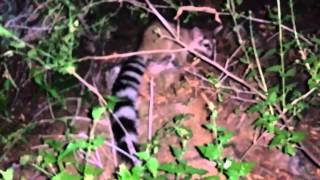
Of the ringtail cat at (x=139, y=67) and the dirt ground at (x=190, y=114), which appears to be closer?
the dirt ground at (x=190, y=114)

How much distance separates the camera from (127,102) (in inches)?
140

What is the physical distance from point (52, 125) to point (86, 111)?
254 millimetres

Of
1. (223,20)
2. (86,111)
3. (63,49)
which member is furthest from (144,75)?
(63,49)

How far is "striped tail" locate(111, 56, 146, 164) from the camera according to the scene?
3168mm

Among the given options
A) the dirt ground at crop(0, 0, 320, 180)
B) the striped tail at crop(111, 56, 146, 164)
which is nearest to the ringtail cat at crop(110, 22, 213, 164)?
the striped tail at crop(111, 56, 146, 164)

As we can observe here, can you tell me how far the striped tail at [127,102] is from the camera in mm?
3168

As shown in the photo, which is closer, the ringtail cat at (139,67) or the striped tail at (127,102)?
the striped tail at (127,102)

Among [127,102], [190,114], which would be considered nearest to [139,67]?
[127,102]

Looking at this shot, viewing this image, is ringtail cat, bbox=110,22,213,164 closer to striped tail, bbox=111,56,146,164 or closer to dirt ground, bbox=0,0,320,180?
striped tail, bbox=111,56,146,164

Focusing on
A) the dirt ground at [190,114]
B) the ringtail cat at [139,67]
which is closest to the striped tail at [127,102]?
the ringtail cat at [139,67]

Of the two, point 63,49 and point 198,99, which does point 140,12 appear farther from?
point 63,49

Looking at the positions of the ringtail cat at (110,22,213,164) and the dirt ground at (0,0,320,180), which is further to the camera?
the ringtail cat at (110,22,213,164)

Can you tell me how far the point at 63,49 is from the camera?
303cm

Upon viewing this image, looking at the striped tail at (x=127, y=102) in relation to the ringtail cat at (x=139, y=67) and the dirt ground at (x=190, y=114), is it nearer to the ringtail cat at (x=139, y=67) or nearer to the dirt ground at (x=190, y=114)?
the ringtail cat at (x=139, y=67)
